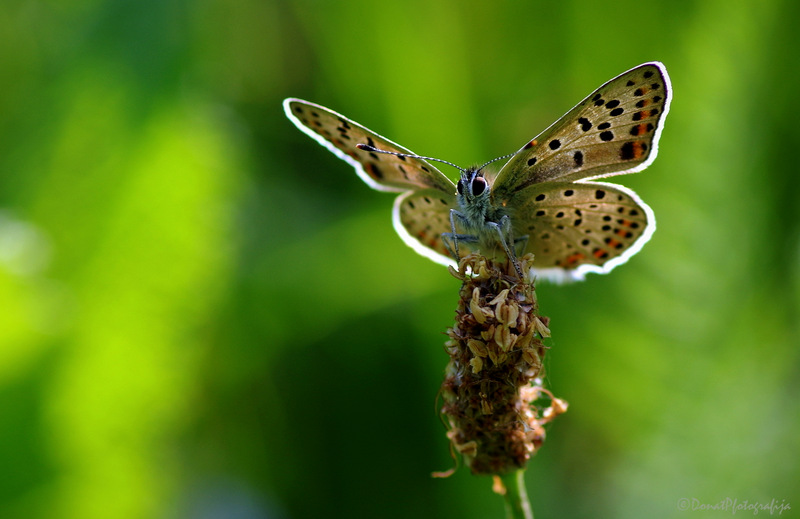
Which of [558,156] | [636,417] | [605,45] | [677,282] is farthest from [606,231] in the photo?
[605,45]

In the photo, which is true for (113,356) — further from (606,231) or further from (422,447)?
(606,231)

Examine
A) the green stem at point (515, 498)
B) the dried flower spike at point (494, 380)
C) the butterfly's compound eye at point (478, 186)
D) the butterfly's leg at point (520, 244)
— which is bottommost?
the green stem at point (515, 498)

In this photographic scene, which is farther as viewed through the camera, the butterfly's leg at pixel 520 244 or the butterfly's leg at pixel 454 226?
the butterfly's leg at pixel 520 244

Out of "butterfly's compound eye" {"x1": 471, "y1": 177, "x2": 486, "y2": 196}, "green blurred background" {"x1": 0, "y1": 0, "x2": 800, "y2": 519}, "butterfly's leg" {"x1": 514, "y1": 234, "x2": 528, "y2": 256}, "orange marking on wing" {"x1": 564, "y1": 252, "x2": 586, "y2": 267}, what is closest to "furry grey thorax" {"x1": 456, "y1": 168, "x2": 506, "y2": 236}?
"butterfly's compound eye" {"x1": 471, "y1": 177, "x2": 486, "y2": 196}

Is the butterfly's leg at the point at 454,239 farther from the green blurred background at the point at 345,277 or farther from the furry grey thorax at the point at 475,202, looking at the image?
the green blurred background at the point at 345,277

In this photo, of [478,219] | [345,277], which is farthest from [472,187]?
[345,277]

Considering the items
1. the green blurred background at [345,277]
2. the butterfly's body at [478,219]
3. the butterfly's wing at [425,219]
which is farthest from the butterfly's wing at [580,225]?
the green blurred background at [345,277]

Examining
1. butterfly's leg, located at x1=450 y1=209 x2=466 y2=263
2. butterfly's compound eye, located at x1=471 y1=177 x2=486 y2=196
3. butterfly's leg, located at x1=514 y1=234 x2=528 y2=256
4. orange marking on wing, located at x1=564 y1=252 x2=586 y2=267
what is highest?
butterfly's compound eye, located at x1=471 y1=177 x2=486 y2=196

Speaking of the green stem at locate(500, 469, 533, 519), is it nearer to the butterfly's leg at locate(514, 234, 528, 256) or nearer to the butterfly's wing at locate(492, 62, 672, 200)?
the butterfly's leg at locate(514, 234, 528, 256)
